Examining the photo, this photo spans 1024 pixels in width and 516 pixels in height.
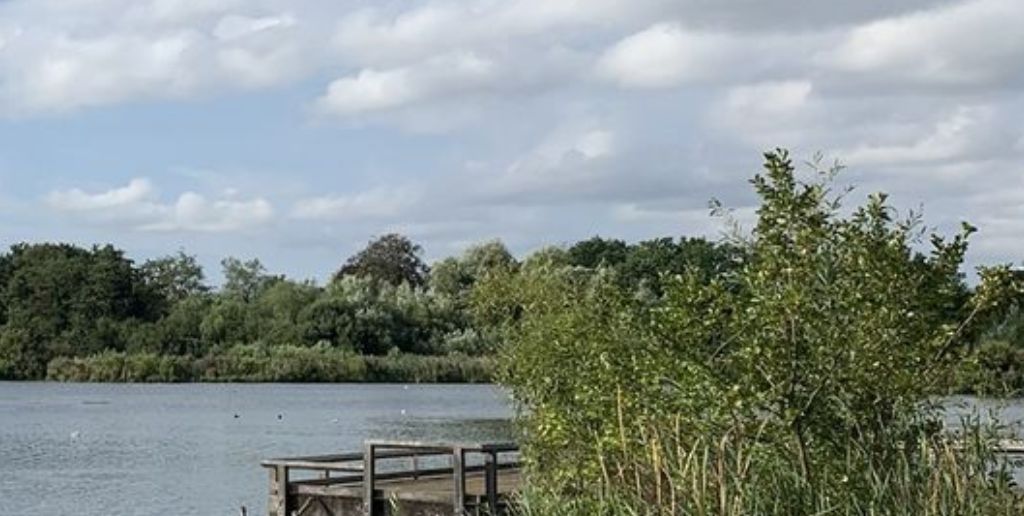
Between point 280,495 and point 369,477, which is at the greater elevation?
point 369,477

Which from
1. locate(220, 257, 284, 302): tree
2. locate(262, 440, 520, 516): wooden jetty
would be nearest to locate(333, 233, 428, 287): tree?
locate(220, 257, 284, 302): tree

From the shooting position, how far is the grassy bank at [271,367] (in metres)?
72.8

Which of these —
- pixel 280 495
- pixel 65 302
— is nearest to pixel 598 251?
pixel 65 302

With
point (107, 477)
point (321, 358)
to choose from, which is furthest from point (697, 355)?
point (321, 358)

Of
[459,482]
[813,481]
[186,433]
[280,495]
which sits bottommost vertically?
[186,433]

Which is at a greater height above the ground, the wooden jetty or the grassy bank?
the grassy bank

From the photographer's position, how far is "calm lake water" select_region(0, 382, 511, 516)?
29641 millimetres

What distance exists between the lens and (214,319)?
81375 mm

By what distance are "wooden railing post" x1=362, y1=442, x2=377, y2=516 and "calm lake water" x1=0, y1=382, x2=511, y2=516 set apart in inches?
86.6

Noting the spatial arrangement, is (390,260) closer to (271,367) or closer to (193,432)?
(271,367)

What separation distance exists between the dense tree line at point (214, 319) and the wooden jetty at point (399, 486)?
37911mm

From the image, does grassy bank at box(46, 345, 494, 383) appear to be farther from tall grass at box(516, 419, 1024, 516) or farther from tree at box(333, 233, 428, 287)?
tall grass at box(516, 419, 1024, 516)

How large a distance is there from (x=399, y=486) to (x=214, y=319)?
210 ft

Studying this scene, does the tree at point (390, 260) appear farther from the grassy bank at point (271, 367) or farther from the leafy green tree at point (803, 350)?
the leafy green tree at point (803, 350)
